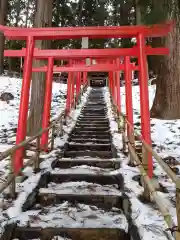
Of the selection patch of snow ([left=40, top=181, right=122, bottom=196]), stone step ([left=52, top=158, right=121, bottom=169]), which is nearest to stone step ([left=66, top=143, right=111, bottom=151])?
stone step ([left=52, top=158, right=121, bottom=169])

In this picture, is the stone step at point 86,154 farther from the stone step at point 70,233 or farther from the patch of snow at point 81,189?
the stone step at point 70,233

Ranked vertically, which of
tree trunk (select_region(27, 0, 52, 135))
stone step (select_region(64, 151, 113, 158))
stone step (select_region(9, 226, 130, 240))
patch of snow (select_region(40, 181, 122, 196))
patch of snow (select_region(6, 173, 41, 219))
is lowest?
stone step (select_region(9, 226, 130, 240))

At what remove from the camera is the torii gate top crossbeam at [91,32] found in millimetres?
5262

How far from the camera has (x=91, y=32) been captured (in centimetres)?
539

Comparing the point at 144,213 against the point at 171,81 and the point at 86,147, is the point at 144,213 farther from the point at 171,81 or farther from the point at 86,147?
the point at 171,81

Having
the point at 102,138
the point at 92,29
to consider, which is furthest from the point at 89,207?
the point at 102,138

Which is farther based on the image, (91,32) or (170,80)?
(170,80)

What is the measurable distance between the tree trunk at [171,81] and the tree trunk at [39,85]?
4302 millimetres

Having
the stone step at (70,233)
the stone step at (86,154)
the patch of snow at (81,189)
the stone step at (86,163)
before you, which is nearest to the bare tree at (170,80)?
the stone step at (86,154)

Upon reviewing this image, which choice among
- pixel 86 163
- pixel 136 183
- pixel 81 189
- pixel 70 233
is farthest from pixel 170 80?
pixel 70 233

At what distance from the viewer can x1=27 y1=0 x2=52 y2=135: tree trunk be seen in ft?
28.8

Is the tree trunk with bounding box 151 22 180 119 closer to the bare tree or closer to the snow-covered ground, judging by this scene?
the bare tree

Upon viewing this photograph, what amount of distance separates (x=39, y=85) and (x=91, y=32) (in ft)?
13.0

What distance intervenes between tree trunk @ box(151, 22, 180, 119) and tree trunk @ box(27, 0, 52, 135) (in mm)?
4302
